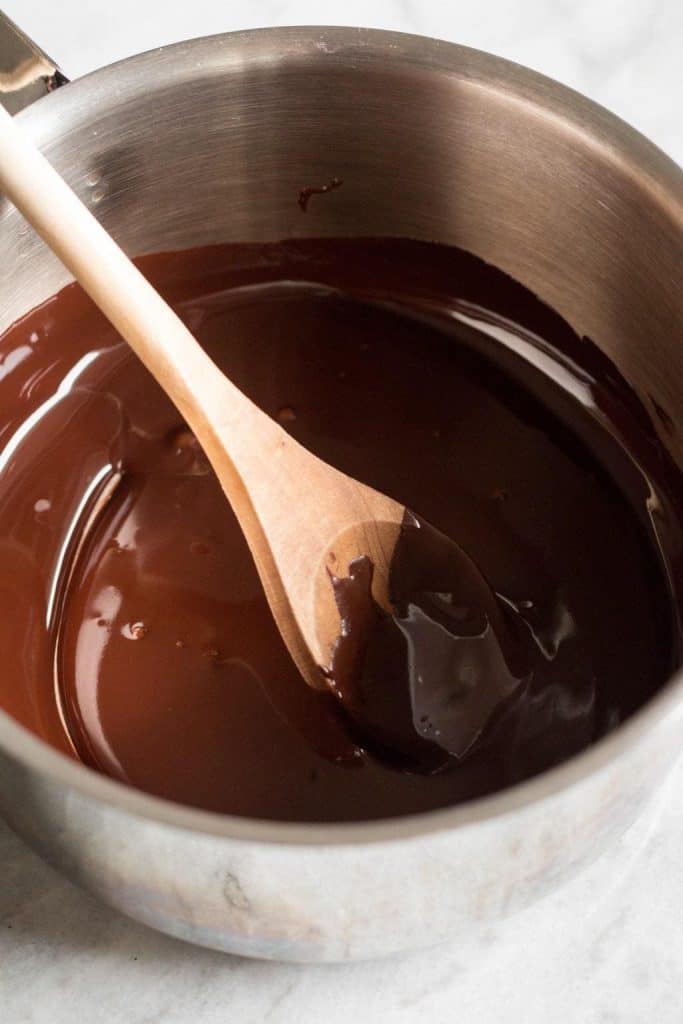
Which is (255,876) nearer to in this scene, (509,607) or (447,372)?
(509,607)

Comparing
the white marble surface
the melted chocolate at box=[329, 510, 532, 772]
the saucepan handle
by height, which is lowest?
the white marble surface

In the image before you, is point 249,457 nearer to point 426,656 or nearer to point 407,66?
point 426,656

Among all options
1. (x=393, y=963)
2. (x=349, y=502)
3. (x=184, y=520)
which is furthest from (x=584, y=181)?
(x=393, y=963)

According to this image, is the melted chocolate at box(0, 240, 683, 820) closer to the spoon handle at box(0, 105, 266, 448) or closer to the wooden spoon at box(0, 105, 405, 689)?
the wooden spoon at box(0, 105, 405, 689)

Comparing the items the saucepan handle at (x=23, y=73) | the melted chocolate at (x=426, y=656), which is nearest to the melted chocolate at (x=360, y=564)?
the melted chocolate at (x=426, y=656)

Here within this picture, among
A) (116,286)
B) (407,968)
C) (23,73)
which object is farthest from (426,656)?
(23,73)

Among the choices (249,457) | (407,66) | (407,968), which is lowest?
(407,968)

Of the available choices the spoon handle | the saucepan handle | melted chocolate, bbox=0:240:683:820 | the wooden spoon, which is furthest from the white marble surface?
the saucepan handle
